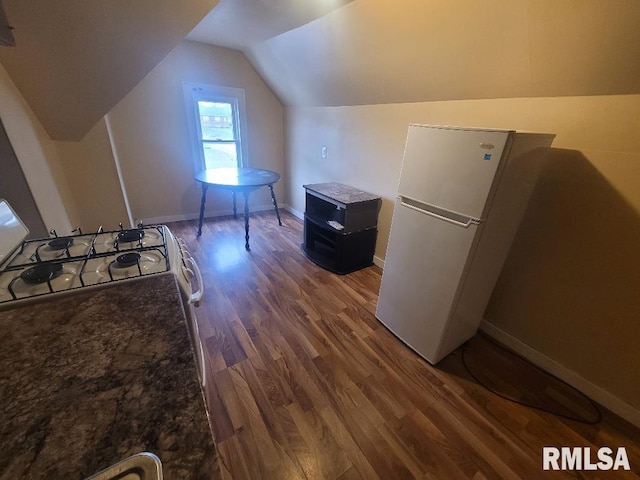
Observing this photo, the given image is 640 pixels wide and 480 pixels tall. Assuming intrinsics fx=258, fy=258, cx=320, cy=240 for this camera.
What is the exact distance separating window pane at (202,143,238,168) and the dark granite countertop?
10.8 ft

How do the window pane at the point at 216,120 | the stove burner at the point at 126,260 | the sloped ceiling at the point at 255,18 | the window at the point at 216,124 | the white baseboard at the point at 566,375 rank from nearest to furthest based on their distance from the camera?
the stove burner at the point at 126,260, the white baseboard at the point at 566,375, the sloped ceiling at the point at 255,18, the window at the point at 216,124, the window pane at the point at 216,120

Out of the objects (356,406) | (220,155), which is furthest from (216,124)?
(356,406)

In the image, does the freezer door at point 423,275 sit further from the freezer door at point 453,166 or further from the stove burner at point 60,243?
the stove burner at point 60,243

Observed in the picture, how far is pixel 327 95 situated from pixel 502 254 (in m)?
2.41

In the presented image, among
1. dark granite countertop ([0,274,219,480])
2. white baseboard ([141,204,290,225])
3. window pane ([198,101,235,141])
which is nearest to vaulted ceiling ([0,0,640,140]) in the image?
dark granite countertop ([0,274,219,480])

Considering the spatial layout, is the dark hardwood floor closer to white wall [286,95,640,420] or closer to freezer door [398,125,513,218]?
white wall [286,95,640,420]

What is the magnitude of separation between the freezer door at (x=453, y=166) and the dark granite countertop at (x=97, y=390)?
4.50ft

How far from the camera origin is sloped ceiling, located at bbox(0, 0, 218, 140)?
1.11 metres

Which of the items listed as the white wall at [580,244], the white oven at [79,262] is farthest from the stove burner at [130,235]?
the white wall at [580,244]

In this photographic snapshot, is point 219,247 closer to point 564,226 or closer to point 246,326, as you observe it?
point 246,326

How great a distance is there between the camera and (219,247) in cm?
307

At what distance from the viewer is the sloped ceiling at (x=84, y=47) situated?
1.11 m

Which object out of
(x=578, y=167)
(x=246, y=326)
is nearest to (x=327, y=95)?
(x=578, y=167)

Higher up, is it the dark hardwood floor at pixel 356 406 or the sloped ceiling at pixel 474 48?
the sloped ceiling at pixel 474 48
